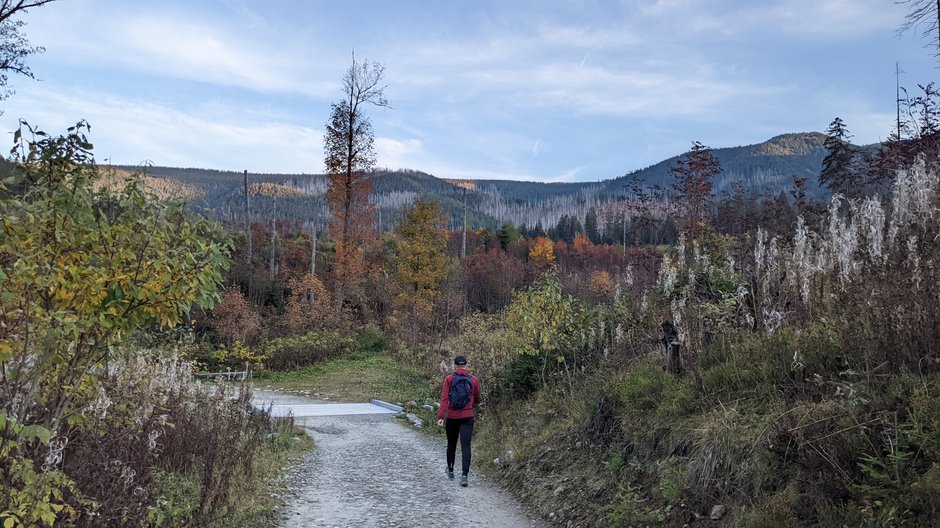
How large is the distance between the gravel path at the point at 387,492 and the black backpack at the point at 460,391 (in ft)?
3.56

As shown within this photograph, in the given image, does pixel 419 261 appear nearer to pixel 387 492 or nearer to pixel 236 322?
pixel 236 322

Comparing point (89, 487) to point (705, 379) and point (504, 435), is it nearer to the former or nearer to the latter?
point (705, 379)

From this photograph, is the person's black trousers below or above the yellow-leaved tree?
below

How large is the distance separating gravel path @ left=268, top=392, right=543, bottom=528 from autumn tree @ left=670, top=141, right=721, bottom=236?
24.3 feet

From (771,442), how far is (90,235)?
14.7 feet

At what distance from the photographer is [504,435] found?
33.6 ft

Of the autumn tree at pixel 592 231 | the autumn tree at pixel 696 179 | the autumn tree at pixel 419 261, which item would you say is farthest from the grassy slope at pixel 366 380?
the autumn tree at pixel 592 231

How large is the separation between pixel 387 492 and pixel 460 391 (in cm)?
156

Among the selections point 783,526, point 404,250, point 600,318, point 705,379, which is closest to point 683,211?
point 600,318

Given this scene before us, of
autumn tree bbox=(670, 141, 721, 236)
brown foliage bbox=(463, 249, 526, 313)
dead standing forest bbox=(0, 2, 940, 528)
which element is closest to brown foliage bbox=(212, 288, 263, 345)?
dead standing forest bbox=(0, 2, 940, 528)

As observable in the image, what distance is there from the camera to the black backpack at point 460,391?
27.5 ft

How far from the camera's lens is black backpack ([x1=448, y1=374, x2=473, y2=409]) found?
329 inches

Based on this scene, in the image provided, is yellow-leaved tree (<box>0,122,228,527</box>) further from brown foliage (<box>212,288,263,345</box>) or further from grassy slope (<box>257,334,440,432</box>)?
brown foliage (<box>212,288,263,345</box>)

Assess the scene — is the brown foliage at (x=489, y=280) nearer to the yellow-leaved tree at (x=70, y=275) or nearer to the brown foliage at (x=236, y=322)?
the brown foliage at (x=236, y=322)
